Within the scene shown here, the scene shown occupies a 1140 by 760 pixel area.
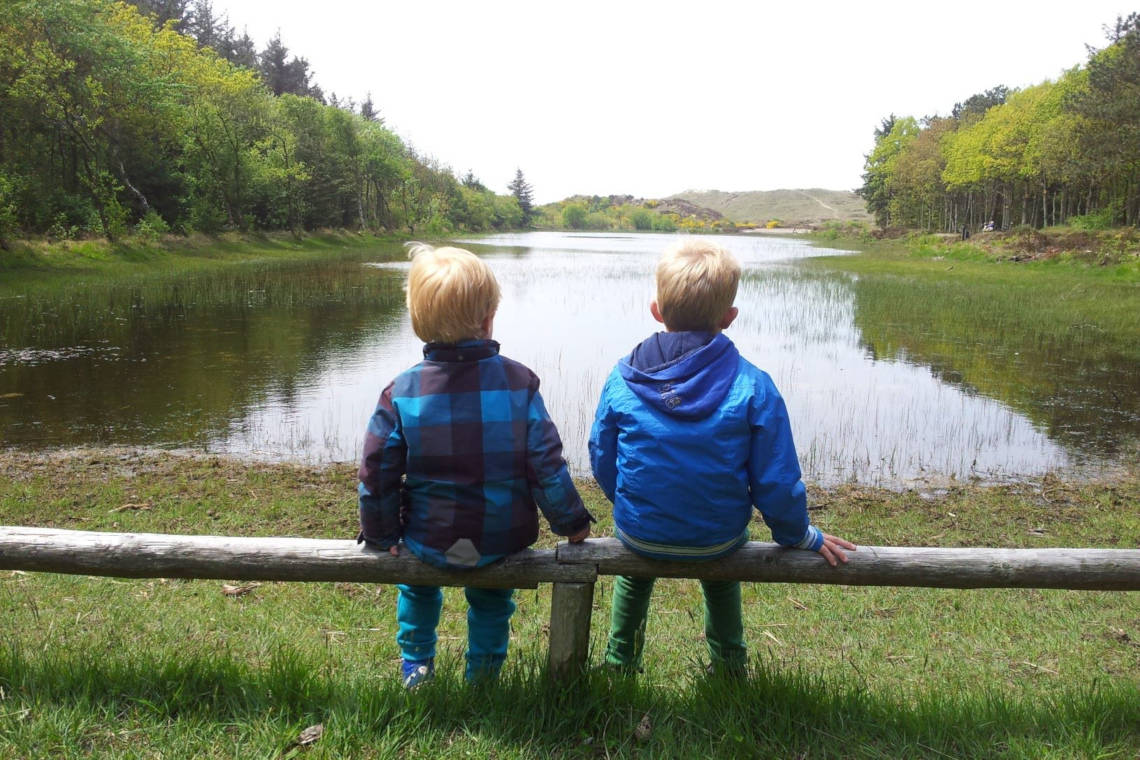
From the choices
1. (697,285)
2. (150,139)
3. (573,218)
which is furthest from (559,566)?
(573,218)

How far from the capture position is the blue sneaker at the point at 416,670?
294cm

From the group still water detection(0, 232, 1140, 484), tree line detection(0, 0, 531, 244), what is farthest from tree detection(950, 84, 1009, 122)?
still water detection(0, 232, 1140, 484)

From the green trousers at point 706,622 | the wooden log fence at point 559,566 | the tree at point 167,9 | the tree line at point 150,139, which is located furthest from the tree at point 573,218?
the wooden log fence at point 559,566

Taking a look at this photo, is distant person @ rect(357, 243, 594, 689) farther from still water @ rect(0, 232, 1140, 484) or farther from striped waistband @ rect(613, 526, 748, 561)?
still water @ rect(0, 232, 1140, 484)

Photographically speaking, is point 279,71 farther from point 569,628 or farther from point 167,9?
point 569,628

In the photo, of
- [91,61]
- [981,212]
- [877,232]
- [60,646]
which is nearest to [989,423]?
[60,646]

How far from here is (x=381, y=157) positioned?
65000 millimetres

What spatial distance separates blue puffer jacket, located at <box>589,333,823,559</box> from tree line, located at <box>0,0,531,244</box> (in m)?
29.6

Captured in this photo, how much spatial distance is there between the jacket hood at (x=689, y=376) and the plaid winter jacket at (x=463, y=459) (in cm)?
38

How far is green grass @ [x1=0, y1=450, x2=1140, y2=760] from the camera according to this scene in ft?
8.70

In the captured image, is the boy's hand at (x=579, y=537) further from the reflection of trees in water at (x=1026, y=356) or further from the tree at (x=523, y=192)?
the tree at (x=523, y=192)

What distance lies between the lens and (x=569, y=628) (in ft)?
9.23

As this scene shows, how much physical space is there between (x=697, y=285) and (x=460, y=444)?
1043 millimetres

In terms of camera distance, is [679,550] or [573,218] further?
[573,218]
